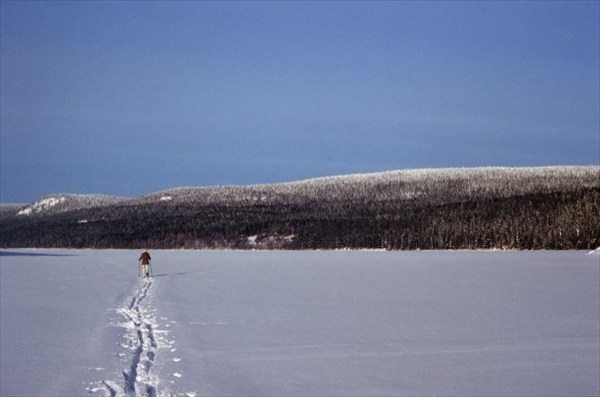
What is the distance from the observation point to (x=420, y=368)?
33.1 ft

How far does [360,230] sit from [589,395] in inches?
3770

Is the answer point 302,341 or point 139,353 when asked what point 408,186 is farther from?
point 139,353

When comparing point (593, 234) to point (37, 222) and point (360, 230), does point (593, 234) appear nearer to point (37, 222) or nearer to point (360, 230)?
point (360, 230)

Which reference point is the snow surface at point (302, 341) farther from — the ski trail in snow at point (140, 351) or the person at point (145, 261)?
the person at point (145, 261)

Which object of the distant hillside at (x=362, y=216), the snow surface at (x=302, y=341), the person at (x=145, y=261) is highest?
the distant hillside at (x=362, y=216)

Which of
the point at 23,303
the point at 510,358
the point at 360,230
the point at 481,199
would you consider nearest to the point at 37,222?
the point at 360,230

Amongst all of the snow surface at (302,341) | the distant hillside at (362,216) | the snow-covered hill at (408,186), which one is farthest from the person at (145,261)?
the snow-covered hill at (408,186)

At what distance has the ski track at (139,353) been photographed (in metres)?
8.60

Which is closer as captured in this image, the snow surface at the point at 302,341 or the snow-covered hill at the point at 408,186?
the snow surface at the point at 302,341

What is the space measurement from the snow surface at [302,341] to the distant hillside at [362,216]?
62.3m

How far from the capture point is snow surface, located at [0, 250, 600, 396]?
30.0 ft

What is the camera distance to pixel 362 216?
381ft

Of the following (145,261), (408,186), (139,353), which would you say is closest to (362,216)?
(408,186)

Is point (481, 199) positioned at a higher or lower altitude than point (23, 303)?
higher
